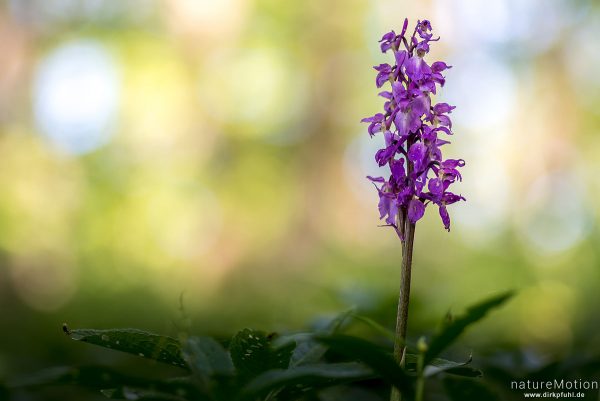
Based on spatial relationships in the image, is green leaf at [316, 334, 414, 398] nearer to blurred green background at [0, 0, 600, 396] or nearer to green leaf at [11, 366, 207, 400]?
green leaf at [11, 366, 207, 400]

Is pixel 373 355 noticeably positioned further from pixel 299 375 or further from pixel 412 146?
pixel 412 146

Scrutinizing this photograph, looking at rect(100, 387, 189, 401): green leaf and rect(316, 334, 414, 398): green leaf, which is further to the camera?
rect(100, 387, 189, 401): green leaf

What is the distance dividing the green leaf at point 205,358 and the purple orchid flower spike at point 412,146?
44 centimetres

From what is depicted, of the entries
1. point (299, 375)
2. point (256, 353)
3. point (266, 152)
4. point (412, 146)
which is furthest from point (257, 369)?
point (266, 152)

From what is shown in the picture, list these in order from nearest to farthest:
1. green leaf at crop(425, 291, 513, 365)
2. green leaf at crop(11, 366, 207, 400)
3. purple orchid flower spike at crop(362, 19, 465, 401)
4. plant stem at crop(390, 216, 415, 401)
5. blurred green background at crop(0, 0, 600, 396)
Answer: green leaf at crop(425, 291, 513, 365)
green leaf at crop(11, 366, 207, 400)
plant stem at crop(390, 216, 415, 401)
purple orchid flower spike at crop(362, 19, 465, 401)
blurred green background at crop(0, 0, 600, 396)

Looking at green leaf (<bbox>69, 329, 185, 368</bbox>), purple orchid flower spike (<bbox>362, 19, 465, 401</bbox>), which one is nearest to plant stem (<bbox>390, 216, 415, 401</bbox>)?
purple orchid flower spike (<bbox>362, 19, 465, 401</bbox>)

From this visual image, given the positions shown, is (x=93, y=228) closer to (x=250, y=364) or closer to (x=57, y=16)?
(x=57, y=16)

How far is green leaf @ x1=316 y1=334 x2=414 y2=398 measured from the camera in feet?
3.82

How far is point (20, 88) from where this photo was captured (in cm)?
1402

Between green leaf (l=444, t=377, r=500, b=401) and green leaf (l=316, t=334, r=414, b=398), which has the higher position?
green leaf (l=316, t=334, r=414, b=398)

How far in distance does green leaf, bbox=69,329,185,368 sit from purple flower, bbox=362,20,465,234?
59cm

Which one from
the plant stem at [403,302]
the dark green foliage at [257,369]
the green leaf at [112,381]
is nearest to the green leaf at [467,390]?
the dark green foliage at [257,369]

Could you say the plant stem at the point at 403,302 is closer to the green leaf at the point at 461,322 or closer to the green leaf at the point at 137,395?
the green leaf at the point at 461,322

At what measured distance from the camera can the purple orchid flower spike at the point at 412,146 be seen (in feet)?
5.05
